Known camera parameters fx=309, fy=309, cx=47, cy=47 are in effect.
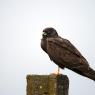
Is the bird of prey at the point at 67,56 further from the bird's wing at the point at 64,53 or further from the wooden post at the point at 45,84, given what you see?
the wooden post at the point at 45,84

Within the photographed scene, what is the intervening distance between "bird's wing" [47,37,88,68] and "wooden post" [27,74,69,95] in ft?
6.50

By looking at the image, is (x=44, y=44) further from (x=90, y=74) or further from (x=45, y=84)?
(x=45, y=84)

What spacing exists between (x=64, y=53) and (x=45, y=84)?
2533mm

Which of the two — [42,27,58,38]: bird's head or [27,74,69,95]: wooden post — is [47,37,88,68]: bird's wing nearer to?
[42,27,58,38]: bird's head

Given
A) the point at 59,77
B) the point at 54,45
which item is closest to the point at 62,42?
the point at 54,45

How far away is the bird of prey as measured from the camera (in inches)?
389

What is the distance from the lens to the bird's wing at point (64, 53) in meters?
10.1

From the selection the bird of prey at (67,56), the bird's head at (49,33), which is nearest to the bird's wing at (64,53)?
the bird of prey at (67,56)

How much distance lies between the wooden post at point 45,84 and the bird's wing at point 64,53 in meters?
1.98

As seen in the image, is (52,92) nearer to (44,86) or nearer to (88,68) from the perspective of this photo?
(44,86)

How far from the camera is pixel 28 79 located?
8148 millimetres

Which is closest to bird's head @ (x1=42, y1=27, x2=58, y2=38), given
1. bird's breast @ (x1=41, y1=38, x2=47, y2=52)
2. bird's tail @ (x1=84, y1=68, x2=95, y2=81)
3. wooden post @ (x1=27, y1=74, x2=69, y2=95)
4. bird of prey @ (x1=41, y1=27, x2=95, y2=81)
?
bird's breast @ (x1=41, y1=38, x2=47, y2=52)

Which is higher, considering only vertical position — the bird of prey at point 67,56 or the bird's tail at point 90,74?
the bird of prey at point 67,56

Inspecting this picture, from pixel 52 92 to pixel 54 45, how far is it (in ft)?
9.72
